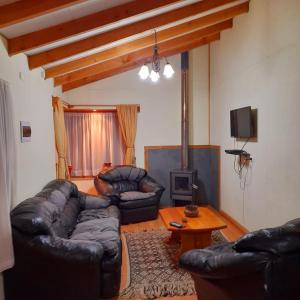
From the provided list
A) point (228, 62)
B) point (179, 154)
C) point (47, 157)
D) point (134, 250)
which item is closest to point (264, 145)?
point (228, 62)

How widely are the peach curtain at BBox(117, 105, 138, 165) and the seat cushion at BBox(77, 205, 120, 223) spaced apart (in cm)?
171

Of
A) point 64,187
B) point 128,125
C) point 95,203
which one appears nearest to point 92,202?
point 95,203

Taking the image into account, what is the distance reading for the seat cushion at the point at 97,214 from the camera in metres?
3.58

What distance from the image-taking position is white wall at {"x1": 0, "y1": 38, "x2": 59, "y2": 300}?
8.64 feet

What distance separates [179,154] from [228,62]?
2119 mm

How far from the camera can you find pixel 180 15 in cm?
324

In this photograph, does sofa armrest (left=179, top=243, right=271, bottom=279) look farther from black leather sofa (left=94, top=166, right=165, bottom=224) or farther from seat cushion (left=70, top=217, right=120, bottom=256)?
black leather sofa (left=94, top=166, right=165, bottom=224)

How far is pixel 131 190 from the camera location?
17.1 feet

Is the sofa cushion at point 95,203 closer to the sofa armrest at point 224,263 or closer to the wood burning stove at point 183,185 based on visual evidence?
the wood burning stove at point 183,185

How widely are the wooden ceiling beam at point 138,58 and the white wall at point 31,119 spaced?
1.12m

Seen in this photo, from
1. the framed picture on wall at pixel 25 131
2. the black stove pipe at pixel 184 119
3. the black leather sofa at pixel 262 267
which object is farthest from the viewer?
the black stove pipe at pixel 184 119

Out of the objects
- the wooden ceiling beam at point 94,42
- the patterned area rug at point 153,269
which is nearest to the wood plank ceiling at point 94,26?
the wooden ceiling beam at point 94,42

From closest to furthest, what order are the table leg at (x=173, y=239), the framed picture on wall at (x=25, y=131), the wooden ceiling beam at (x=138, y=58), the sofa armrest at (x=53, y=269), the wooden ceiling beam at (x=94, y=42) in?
1. the sofa armrest at (x=53, y=269)
2. the framed picture on wall at (x=25, y=131)
3. the wooden ceiling beam at (x=94, y=42)
4. the table leg at (x=173, y=239)
5. the wooden ceiling beam at (x=138, y=58)

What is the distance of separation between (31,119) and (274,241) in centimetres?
275
